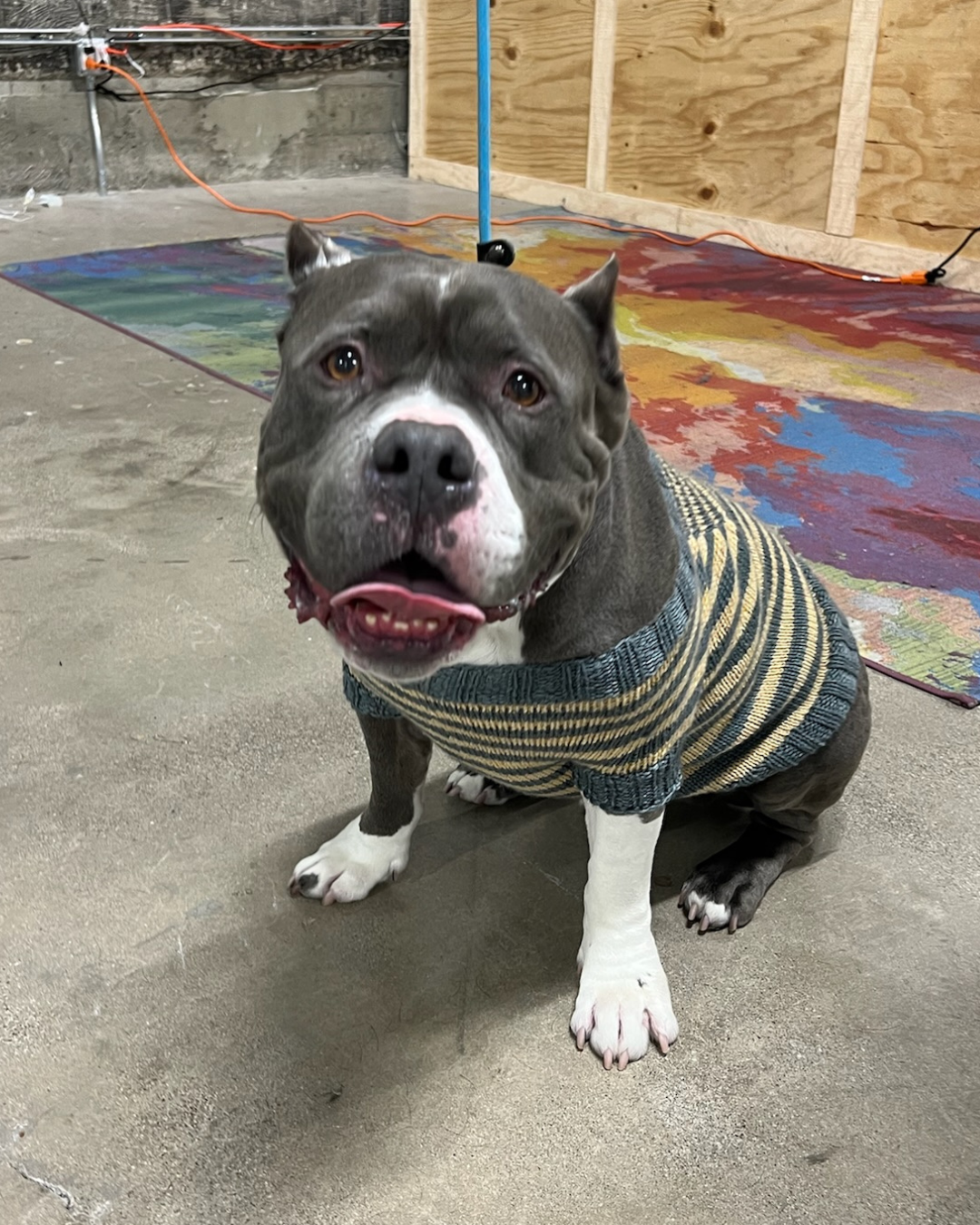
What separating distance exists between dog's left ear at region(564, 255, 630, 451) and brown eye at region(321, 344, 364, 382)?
0.78ft

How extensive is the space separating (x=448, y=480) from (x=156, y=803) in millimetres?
995

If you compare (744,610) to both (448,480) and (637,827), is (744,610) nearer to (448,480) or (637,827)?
(637,827)

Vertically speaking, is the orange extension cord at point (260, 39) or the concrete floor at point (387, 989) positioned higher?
the orange extension cord at point (260, 39)

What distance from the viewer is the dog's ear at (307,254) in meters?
1.28

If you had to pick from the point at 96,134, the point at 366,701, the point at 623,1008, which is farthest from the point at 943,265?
the point at 623,1008

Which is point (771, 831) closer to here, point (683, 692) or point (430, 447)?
point (683, 692)

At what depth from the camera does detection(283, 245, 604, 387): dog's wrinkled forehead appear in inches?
44.2

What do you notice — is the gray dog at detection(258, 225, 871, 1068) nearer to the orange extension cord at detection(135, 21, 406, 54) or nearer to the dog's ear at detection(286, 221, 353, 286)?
the dog's ear at detection(286, 221, 353, 286)

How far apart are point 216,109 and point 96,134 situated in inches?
29.8

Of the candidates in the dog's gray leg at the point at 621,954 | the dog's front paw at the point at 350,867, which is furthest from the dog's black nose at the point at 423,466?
the dog's front paw at the point at 350,867

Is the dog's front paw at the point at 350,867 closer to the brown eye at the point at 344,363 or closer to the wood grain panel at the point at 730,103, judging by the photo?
the brown eye at the point at 344,363

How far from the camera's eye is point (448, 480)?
1027mm

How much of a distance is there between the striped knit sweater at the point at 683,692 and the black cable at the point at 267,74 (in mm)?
5683

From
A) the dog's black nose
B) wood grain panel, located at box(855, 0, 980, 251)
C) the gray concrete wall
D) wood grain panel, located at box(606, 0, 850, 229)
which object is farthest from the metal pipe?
the dog's black nose
